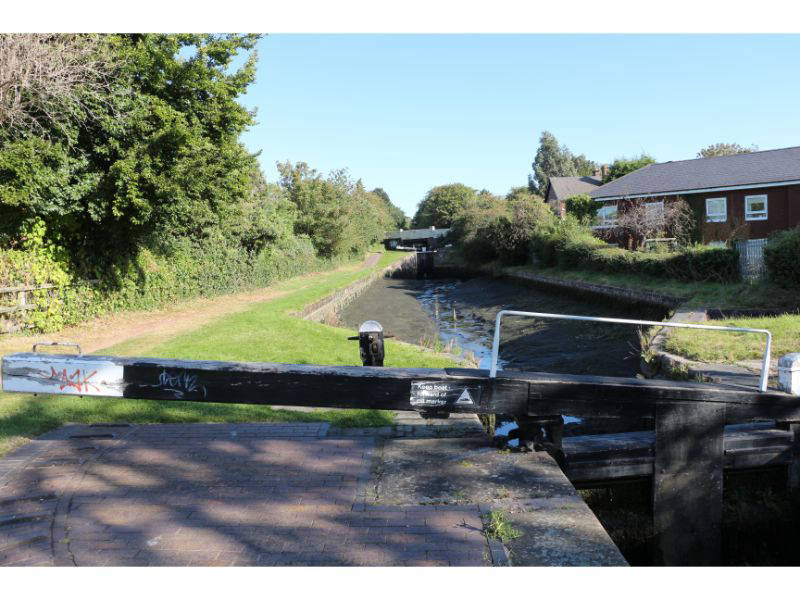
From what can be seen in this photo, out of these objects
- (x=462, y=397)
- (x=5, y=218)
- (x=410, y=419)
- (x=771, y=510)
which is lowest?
(x=771, y=510)

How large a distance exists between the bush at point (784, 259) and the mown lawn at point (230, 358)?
31.0 ft

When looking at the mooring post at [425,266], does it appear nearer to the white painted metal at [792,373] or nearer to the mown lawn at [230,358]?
the mown lawn at [230,358]

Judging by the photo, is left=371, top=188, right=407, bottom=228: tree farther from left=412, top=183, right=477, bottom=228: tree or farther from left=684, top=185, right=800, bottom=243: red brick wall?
left=684, top=185, right=800, bottom=243: red brick wall

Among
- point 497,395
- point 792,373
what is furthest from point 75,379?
point 792,373

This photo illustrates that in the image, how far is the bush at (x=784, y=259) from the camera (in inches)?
582

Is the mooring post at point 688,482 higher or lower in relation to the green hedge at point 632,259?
lower

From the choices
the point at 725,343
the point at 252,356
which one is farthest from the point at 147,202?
the point at 725,343

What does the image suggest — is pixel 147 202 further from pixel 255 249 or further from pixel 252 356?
pixel 255 249

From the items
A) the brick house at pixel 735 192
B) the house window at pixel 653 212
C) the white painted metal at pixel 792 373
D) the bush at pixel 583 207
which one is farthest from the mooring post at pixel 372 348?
the bush at pixel 583 207

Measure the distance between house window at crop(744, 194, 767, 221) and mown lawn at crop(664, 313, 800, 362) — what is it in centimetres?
1890

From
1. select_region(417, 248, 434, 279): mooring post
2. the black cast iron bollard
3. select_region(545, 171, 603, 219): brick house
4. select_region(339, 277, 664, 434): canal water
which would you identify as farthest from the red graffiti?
select_region(545, 171, 603, 219): brick house

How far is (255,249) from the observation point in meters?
27.9

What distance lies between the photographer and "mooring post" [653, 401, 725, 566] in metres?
5.02

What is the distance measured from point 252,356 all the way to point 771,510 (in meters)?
7.94
